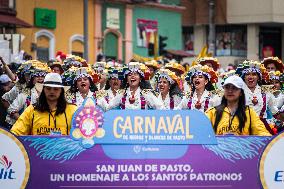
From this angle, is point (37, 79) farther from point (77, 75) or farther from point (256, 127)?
point (256, 127)

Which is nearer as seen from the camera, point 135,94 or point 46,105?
point 46,105

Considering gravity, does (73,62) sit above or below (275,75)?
above

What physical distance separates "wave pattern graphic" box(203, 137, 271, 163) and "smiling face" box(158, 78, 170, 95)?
21.2ft

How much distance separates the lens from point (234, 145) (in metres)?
8.72

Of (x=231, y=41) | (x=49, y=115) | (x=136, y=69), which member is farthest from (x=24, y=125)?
(x=231, y=41)

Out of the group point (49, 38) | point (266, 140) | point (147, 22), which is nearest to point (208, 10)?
point (147, 22)

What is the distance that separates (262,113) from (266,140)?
5.56 meters

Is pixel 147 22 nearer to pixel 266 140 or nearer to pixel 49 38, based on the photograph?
pixel 49 38

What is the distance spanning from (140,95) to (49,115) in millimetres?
3734

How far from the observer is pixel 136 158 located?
28.3 feet

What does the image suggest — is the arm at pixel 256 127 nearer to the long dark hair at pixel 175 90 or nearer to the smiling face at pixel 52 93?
the smiling face at pixel 52 93

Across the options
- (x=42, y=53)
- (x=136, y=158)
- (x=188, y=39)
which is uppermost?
(x=188, y=39)

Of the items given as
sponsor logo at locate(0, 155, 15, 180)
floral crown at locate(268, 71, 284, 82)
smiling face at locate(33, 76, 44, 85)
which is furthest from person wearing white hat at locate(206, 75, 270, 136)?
floral crown at locate(268, 71, 284, 82)

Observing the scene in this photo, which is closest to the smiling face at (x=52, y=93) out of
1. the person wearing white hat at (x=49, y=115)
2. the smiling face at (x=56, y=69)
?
the person wearing white hat at (x=49, y=115)
